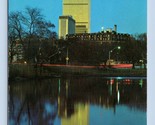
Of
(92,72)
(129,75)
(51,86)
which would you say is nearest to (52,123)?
(51,86)

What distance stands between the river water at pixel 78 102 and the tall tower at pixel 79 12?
0.71 ft

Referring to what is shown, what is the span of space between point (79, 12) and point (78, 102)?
38 centimetres

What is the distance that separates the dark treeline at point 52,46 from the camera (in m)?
1.66

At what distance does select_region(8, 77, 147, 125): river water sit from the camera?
166 centimetres

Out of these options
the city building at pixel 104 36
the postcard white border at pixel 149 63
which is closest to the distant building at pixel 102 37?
the city building at pixel 104 36

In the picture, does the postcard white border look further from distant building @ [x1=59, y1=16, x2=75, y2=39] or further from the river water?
distant building @ [x1=59, y1=16, x2=75, y2=39]

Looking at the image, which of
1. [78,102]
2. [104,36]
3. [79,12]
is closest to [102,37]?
[104,36]

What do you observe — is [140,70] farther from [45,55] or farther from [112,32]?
[45,55]

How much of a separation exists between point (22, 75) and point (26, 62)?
6 cm

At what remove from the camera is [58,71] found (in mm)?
1675

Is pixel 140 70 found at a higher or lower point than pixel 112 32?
lower

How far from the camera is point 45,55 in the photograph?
1.67 m

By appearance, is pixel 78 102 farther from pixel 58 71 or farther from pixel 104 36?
pixel 104 36

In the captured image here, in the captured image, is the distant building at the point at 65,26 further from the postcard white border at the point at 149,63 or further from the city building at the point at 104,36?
the postcard white border at the point at 149,63
